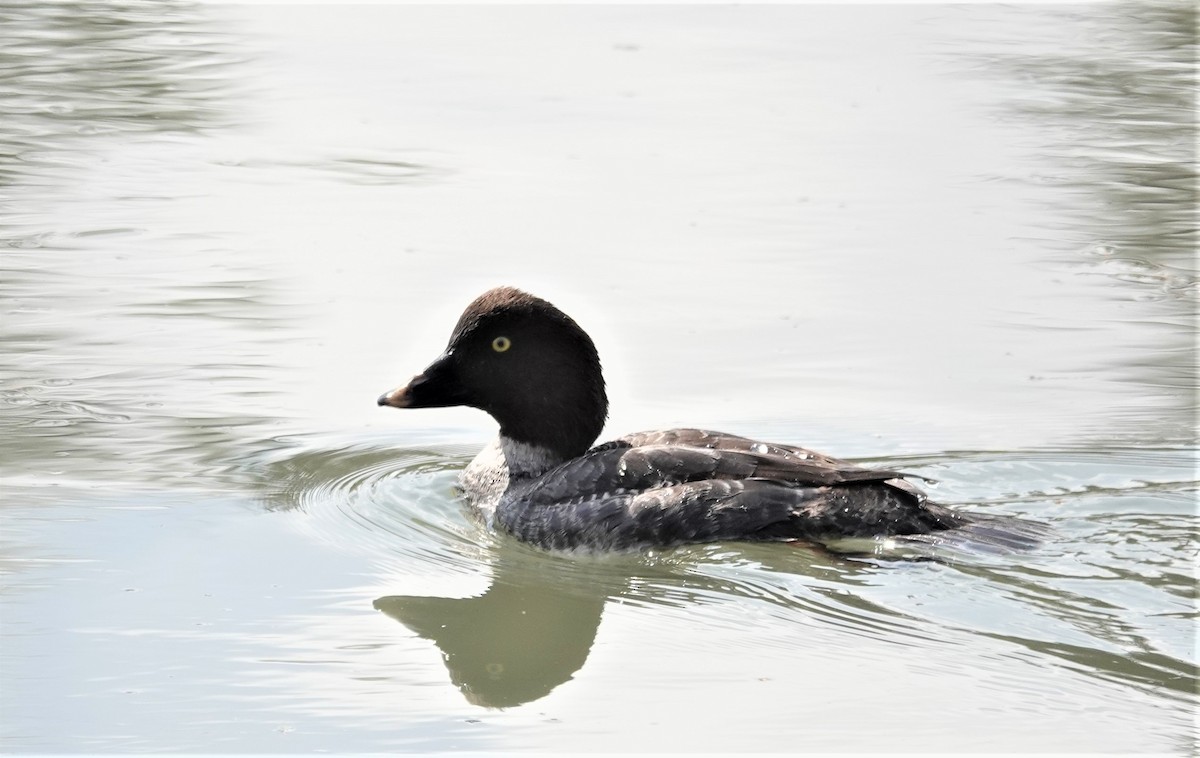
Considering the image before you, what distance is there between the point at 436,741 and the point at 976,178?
8.75 m

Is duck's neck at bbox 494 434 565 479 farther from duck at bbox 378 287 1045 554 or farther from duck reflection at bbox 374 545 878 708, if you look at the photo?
duck reflection at bbox 374 545 878 708

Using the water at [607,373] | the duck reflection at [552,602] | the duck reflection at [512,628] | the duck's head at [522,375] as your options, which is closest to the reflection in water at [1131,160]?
the water at [607,373]

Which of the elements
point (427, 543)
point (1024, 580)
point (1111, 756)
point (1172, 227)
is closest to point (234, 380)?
point (427, 543)

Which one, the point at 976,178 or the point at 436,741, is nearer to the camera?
the point at 436,741

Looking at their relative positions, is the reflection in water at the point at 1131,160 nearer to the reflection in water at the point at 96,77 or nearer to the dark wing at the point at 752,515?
the dark wing at the point at 752,515

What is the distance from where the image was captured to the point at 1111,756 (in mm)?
5801

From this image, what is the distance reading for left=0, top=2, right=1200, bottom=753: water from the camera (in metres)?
6.45

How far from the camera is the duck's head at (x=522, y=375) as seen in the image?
28.5ft

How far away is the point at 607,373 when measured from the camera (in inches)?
407

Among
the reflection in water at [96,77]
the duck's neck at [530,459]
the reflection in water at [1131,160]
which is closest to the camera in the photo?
the duck's neck at [530,459]

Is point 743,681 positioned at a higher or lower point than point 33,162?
lower

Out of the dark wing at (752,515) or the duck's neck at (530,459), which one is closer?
the dark wing at (752,515)

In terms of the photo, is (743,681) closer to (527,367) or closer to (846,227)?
(527,367)

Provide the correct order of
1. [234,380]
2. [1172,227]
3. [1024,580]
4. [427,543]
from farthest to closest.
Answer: [1172,227]
[234,380]
[427,543]
[1024,580]
